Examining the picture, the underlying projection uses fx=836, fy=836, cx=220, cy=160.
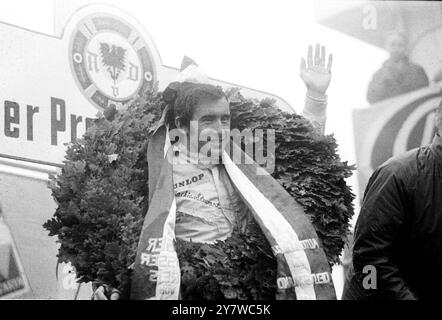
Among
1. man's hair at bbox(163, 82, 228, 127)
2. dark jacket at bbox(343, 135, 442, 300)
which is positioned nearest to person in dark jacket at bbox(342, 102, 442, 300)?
dark jacket at bbox(343, 135, 442, 300)

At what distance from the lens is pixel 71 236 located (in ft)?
9.86

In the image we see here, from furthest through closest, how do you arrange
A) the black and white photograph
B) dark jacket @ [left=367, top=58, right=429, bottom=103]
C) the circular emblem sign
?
dark jacket @ [left=367, top=58, right=429, bottom=103] → the circular emblem sign → the black and white photograph

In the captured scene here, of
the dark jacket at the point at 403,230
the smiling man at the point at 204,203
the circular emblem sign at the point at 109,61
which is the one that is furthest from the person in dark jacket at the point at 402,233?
the circular emblem sign at the point at 109,61

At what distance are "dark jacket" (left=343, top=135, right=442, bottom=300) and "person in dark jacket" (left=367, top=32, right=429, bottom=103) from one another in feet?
2.09

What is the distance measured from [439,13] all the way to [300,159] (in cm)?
101

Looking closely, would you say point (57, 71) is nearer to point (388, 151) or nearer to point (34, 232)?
point (34, 232)

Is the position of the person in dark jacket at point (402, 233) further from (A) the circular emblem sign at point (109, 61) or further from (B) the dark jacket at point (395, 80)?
(A) the circular emblem sign at point (109, 61)

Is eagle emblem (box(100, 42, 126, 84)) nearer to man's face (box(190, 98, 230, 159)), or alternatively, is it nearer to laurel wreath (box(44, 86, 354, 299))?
laurel wreath (box(44, 86, 354, 299))

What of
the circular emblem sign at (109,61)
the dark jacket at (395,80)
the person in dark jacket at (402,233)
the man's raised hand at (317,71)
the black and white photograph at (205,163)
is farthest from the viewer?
the dark jacket at (395,80)

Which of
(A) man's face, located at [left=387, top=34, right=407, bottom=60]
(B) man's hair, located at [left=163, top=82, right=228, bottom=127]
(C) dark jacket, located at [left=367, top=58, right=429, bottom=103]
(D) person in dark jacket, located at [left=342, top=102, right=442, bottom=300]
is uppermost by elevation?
(A) man's face, located at [left=387, top=34, right=407, bottom=60]

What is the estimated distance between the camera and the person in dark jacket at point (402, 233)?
2.75 metres

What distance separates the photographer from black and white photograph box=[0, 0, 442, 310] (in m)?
2.94
